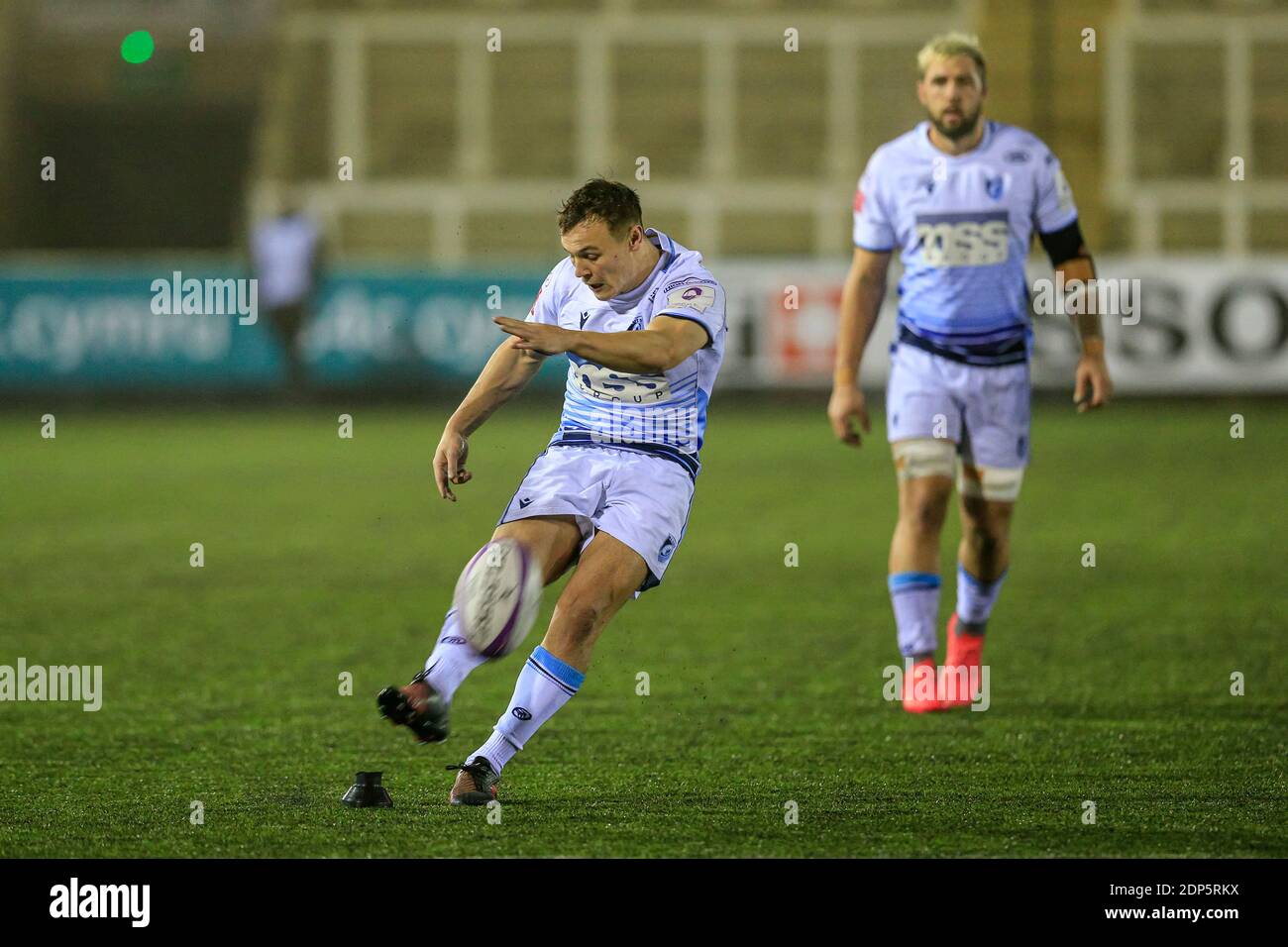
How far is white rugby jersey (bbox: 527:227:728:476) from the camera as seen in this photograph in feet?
19.4

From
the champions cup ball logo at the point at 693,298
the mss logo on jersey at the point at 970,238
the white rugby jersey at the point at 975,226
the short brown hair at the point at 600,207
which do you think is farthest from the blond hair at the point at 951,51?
the short brown hair at the point at 600,207

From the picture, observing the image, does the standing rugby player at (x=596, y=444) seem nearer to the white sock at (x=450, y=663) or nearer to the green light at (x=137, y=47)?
the white sock at (x=450, y=663)

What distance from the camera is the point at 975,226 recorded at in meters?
7.45

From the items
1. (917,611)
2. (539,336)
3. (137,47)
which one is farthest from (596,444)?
(137,47)

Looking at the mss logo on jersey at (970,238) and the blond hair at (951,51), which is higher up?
the blond hair at (951,51)

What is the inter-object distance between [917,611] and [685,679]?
1028 mm

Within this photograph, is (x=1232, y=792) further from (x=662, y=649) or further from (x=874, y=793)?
(x=662, y=649)

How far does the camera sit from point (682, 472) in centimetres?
597

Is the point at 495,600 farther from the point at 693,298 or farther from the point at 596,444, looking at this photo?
the point at 693,298

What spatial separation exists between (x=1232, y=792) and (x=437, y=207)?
2274 cm

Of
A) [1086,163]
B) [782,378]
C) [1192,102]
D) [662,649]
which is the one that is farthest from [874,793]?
[1192,102]

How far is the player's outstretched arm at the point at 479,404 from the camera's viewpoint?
5750mm

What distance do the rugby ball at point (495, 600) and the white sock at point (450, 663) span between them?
0.02m

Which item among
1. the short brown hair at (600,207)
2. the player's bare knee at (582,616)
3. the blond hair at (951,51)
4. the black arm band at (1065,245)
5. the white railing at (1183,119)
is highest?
the white railing at (1183,119)
